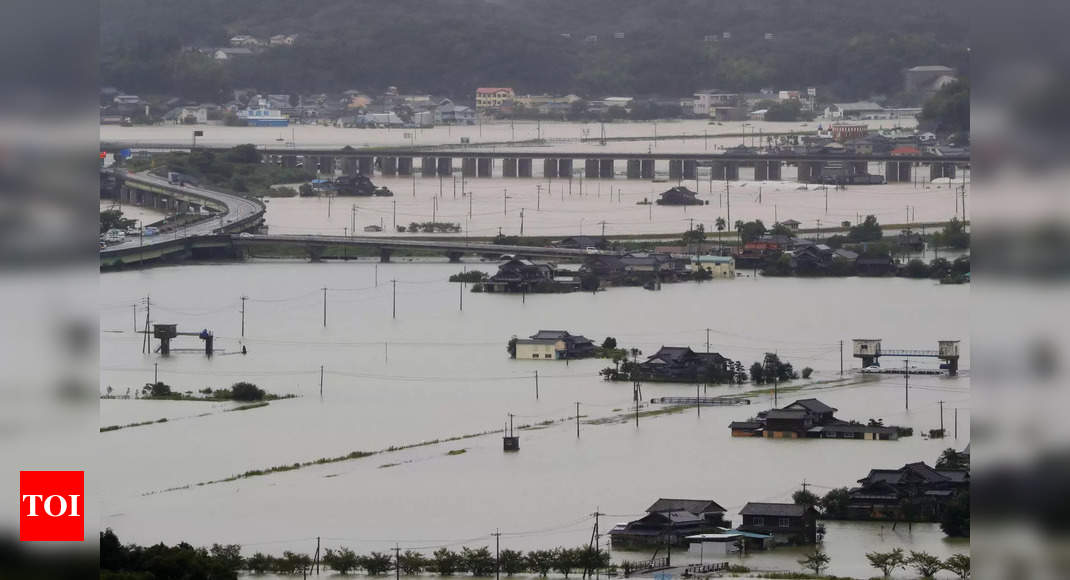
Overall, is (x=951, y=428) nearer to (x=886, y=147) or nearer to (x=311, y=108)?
(x=886, y=147)

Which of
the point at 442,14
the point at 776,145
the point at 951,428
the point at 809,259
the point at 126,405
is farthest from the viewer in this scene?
the point at 442,14

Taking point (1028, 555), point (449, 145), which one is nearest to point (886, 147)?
point (449, 145)

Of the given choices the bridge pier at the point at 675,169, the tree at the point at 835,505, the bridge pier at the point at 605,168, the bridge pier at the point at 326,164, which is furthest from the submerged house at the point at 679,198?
the tree at the point at 835,505

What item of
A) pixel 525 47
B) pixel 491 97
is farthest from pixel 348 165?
pixel 525 47

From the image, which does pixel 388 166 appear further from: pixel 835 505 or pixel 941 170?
pixel 835 505

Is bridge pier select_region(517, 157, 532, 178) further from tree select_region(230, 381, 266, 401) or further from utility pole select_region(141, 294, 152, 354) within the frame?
tree select_region(230, 381, 266, 401)

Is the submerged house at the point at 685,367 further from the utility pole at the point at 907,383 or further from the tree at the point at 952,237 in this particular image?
the tree at the point at 952,237
